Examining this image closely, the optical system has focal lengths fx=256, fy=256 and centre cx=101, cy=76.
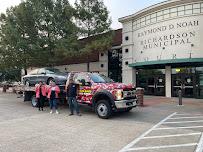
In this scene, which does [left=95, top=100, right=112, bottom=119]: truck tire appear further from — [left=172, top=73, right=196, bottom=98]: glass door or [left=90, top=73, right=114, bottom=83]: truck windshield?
[left=172, top=73, right=196, bottom=98]: glass door

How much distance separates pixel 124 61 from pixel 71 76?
13801 mm

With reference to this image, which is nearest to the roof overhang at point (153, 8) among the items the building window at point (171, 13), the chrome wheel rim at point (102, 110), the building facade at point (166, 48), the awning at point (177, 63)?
the building facade at point (166, 48)

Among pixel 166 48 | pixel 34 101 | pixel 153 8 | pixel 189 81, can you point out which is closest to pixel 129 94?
pixel 34 101

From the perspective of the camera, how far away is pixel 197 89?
21.0 m

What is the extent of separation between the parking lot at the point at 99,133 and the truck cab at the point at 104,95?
51 cm

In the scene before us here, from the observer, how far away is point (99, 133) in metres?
8.66

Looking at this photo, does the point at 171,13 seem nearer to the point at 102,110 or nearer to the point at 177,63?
the point at 177,63

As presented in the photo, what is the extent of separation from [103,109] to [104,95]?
2.06 feet

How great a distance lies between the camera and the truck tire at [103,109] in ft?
37.2

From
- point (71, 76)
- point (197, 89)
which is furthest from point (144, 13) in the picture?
point (71, 76)

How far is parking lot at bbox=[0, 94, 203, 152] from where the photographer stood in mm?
6996

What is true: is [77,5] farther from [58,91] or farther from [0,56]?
[58,91]

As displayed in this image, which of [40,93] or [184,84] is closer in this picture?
[40,93]

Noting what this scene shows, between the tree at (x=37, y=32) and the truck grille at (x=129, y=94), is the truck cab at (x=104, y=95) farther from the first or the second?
the tree at (x=37, y=32)
